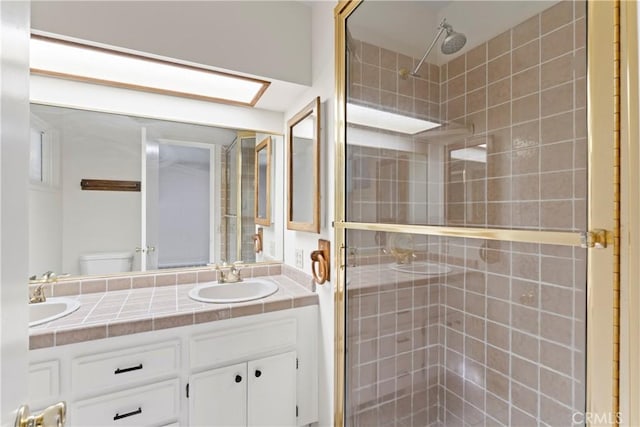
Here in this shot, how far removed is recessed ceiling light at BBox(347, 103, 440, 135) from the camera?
4.96ft

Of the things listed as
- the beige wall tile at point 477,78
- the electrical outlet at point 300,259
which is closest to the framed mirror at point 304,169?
the electrical outlet at point 300,259

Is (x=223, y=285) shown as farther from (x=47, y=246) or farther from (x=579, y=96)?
(x=579, y=96)

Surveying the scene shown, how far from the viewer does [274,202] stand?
2.13 metres

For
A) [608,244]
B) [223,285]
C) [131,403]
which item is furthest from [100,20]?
[608,244]

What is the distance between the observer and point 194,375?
4.34 ft

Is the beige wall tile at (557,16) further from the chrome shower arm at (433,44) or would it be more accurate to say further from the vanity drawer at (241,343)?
the vanity drawer at (241,343)

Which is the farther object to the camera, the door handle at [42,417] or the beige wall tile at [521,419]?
the beige wall tile at [521,419]

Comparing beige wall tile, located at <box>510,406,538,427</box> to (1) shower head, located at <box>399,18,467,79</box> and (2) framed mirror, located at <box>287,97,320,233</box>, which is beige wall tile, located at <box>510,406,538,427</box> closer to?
(2) framed mirror, located at <box>287,97,320,233</box>

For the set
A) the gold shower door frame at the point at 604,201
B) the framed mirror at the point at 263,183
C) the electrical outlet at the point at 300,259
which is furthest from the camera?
the framed mirror at the point at 263,183

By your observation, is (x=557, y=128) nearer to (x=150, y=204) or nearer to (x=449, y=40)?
(x=449, y=40)

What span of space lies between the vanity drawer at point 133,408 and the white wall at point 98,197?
2.52 feet

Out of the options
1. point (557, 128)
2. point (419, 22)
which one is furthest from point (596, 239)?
point (419, 22)

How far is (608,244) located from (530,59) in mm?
1037

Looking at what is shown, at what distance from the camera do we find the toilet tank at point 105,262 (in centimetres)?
163
